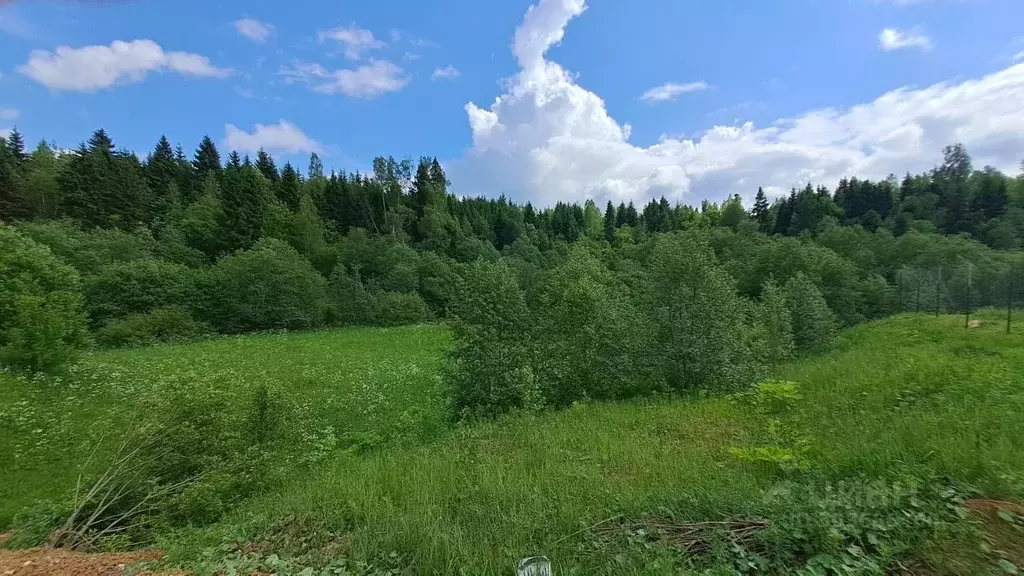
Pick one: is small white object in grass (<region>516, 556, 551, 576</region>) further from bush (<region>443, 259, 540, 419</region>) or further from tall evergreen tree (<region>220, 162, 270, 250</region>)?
tall evergreen tree (<region>220, 162, 270, 250</region>)

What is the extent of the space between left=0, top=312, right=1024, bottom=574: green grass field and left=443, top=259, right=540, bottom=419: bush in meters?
1.16

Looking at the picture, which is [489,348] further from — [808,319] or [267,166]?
[267,166]

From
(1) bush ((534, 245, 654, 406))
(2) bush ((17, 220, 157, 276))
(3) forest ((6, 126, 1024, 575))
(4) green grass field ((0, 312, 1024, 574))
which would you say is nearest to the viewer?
(3) forest ((6, 126, 1024, 575))

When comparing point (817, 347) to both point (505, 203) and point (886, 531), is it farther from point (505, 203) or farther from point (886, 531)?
point (505, 203)

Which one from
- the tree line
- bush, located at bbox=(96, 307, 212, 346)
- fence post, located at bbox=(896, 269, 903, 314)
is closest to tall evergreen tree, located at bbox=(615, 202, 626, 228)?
the tree line

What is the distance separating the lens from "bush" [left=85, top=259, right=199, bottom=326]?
3488cm

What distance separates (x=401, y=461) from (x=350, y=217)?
70.0 meters

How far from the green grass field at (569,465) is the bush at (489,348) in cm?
116

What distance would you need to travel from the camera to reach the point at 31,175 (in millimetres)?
53969

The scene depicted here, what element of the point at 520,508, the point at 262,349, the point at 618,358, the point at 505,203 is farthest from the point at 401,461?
the point at 505,203

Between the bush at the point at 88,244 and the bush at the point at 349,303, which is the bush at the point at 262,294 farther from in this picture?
the bush at the point at 88,244

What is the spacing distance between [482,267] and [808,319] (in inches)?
958

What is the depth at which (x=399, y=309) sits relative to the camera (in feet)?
162

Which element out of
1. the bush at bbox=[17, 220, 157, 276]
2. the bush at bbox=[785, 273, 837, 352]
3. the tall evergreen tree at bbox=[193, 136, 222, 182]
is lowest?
the bush at bbox=[785, 273, 837, 352]
